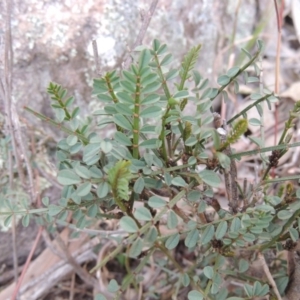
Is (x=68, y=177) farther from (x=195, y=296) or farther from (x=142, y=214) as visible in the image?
(x=195, y=296)

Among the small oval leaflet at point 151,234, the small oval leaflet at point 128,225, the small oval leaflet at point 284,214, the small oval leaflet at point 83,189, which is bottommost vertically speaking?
the small oval leaflet at point 284,214

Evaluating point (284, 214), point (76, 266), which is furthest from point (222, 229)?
point (76, 266)

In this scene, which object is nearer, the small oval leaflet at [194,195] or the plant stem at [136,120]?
the plant stem at [136,120]

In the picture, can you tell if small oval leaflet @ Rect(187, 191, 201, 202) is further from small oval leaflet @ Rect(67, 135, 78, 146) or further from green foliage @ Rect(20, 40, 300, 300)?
small oval leaflet @ Rect(67, 135, 78, 146)

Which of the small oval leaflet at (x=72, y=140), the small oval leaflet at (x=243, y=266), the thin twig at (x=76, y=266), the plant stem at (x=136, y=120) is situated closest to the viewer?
Answer: the plant stem at (x=136, y=120)

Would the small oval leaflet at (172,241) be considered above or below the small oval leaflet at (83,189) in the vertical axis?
below

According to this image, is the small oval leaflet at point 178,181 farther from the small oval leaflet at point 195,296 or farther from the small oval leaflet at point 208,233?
the small oval leaflet at point 195,296

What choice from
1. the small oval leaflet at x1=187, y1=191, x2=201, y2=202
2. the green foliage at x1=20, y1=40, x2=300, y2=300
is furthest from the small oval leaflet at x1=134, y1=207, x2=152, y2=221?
the small oval leaflet at x1=187, y1=191, x2=201, y2=202

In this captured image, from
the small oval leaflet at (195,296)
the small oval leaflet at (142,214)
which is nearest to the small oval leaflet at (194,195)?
the small oval leaflet at (142,214)

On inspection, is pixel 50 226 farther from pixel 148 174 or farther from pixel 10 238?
pixel 148 174

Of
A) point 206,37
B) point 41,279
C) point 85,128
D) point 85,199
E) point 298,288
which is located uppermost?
point 206,37

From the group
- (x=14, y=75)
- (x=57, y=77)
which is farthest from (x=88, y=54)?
(x=14, y=75)
